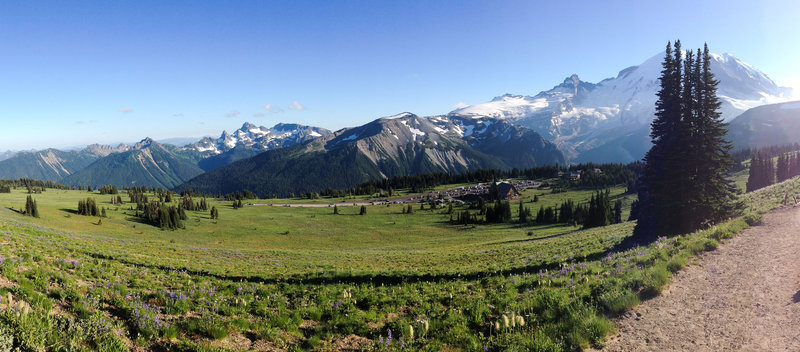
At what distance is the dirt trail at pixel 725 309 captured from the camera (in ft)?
27.0

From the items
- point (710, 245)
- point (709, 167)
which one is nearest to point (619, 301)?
point (710, 245)

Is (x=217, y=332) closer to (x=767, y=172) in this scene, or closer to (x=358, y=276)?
(x=358, y=276)

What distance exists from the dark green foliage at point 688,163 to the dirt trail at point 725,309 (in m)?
16.3

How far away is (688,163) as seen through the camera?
96.5 feet

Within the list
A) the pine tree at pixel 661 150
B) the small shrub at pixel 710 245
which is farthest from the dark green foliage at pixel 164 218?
the small shrub at pixel 710 245

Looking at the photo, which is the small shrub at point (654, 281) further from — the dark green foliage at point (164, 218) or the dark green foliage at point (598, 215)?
the dark green foliage at point (164, 218)

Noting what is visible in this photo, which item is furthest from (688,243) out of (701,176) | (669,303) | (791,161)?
(791,161)

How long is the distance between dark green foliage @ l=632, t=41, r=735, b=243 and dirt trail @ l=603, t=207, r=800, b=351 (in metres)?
16.3

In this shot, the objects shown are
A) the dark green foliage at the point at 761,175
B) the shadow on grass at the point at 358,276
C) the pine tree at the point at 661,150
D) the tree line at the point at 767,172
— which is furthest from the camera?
the tree line at the point at 767,172

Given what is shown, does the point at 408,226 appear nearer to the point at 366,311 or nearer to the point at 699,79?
the point at 699,79

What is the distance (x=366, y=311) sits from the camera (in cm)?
1220

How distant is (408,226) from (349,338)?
3111 inches

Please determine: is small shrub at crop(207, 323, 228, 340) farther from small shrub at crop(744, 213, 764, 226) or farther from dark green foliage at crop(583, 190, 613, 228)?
dark green foliage at crop(583, 190, 613, 228)

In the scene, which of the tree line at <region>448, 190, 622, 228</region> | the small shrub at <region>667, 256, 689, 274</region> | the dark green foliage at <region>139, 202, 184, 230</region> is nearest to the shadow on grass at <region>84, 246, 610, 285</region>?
the small shrub at <region>667, 256, 689, 274</region>
